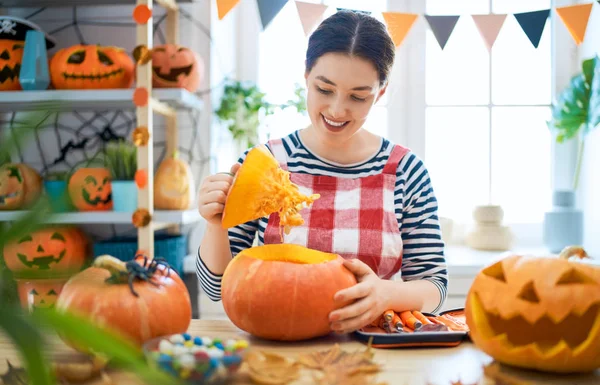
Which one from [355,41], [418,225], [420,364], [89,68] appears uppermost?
[89,68]

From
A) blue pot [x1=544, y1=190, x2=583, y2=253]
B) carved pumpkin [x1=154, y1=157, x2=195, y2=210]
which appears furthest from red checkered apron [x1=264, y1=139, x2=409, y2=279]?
blue pot [x1=544, y1=190, x2=583, y2=253]

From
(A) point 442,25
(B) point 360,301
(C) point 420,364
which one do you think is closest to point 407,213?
(B) point 360,301

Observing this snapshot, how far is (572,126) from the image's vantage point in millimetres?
2270

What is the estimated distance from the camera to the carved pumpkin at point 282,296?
2.67 ft

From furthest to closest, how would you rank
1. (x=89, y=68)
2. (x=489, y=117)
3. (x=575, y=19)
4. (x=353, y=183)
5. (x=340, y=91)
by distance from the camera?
1. (x=489, y=117)
2. (x=89, y=68)
3. (x=575, y=19)
4. (x=353, y=183)
5. (x=340, y=91)

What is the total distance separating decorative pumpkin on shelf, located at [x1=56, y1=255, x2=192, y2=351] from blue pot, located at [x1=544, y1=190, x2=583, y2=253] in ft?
6.38

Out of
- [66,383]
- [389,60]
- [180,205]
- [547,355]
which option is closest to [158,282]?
[66,383]

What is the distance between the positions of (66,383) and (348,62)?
0.81 m

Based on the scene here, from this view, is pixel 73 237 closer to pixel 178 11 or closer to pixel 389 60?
pixel 178 11

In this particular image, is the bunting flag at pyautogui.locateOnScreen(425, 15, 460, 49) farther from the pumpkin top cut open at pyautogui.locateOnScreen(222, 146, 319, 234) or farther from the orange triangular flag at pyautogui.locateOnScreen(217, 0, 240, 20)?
the pumpkin top cut open at pyautogui.locateOnScreen(222, 146, 319, 234)

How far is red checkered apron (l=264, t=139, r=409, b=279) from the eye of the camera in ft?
4.11

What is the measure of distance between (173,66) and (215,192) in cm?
117

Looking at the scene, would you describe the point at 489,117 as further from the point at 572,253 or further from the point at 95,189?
the point at 572,253

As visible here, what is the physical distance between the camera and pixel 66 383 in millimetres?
613
